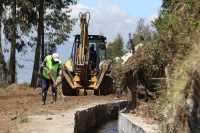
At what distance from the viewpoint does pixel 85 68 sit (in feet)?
58.8

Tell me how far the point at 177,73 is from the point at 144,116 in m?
4.02

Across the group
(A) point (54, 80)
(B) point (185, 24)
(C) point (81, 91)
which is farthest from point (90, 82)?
(B) point (185, 24)

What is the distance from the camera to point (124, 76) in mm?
11422

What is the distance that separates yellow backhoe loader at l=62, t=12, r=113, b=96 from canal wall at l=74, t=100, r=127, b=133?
1823mm

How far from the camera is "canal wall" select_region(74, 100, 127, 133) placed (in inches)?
452

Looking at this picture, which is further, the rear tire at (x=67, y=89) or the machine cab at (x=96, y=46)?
the rear tire at (x=67, y=89)

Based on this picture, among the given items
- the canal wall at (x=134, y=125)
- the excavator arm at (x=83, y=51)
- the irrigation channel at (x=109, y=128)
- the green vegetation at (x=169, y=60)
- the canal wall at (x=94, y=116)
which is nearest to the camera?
the green vegetation at (x=169, y=60)

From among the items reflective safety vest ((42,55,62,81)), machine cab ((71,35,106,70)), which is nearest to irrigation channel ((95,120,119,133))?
reflective safety vest ((42,55,62,81))

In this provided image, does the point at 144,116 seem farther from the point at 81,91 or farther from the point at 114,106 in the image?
the point at 81,91

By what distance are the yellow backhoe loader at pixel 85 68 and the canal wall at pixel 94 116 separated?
71.8 inches

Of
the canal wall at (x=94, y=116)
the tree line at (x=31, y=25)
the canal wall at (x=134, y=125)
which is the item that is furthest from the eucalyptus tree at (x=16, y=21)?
the canal wall at (x=134, y=125)

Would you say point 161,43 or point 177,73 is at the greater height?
point 161,43

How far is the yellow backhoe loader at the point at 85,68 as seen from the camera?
18125 mm

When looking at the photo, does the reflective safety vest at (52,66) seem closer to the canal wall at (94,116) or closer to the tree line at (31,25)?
the canal wall at (94,116)
